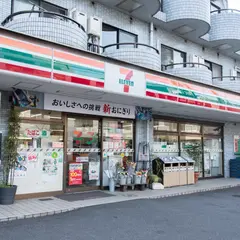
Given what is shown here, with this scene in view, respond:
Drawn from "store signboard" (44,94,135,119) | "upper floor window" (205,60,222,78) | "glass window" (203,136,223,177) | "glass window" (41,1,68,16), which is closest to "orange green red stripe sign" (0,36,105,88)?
"store signboard" (44,94,135,119)

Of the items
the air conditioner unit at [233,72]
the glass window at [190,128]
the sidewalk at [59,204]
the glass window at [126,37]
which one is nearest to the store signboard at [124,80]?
the glass window at [126,37]

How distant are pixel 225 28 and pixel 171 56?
3.60m

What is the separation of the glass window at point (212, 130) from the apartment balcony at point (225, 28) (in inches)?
181

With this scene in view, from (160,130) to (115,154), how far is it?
9.20 ft

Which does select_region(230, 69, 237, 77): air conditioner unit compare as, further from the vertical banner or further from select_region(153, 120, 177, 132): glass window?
select_region(153, 120, 177, 132): glass window

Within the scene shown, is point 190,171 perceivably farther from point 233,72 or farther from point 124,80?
point 233,72

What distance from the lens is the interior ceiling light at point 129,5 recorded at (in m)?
12.3

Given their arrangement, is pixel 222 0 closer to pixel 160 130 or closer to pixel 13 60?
pixel 160 130

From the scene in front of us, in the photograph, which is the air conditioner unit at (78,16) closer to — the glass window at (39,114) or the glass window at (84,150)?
the glass window at (39,114)

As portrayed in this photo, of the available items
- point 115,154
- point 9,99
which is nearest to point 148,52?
point 115,154

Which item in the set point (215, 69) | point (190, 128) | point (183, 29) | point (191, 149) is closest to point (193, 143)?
point (191, 149)

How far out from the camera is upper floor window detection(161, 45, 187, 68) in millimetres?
14961

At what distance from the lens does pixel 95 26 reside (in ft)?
37.6

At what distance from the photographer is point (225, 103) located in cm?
1398
